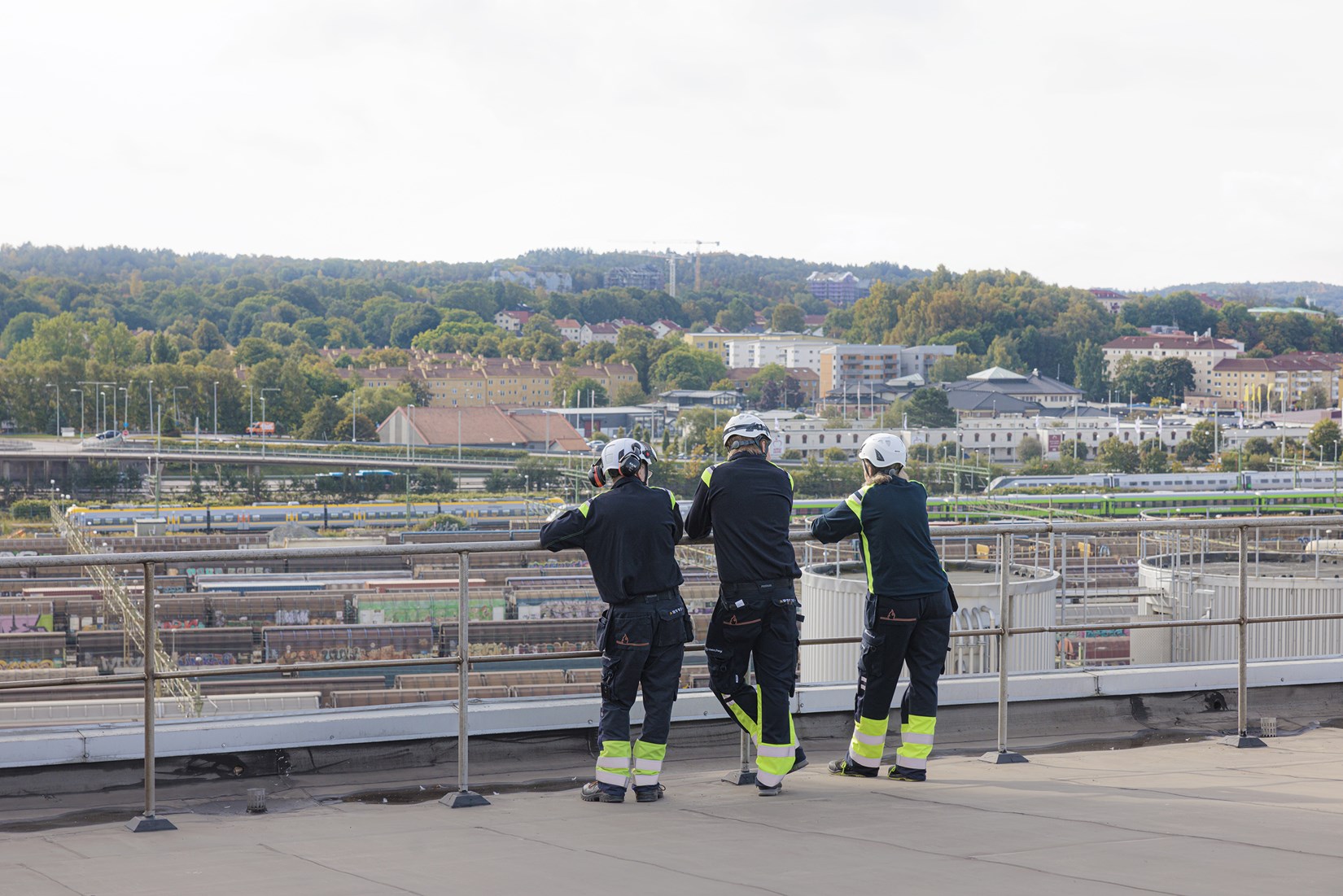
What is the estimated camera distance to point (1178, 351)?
396 ft

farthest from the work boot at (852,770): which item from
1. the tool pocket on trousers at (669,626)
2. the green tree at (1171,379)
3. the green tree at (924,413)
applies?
the green tree at (1171,379)

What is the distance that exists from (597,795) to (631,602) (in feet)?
1.81

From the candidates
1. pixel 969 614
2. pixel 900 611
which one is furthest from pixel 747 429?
pixel 969 614

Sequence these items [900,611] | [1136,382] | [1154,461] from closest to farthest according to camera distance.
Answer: [900,611], [1154,461], [1136,382]

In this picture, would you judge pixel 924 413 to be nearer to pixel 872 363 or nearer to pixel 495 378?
pixel 495 378

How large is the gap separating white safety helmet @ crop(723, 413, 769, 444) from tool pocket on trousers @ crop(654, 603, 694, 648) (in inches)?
19.9

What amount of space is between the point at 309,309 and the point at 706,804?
13961 centimetres

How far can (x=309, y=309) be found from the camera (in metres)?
139

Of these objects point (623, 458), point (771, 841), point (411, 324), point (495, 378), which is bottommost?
point (771, 841)

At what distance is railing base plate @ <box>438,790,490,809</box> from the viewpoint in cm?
416

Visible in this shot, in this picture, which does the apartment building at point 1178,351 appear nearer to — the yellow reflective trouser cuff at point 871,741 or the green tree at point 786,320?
the green tree at point 786,320

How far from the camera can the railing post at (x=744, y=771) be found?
450cm

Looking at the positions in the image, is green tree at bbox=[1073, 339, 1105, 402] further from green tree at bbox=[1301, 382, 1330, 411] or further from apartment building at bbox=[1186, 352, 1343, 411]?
green tree at bbox=[1301, 382, 1330, 411]

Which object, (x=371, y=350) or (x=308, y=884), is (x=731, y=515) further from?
(x=371, y=350)
